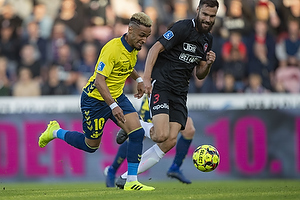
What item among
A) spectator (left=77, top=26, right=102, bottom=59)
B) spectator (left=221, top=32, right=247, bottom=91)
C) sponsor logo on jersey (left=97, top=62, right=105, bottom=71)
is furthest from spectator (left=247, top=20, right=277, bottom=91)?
sponsor logo on jersey (left=97, top=62, right=105, bottom=71)

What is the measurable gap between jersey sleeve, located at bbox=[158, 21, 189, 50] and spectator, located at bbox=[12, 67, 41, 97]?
5.13m

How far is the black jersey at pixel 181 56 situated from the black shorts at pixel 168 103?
0.06 meters

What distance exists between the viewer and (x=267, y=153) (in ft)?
39.2

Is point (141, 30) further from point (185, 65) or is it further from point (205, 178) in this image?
point (205, 178)

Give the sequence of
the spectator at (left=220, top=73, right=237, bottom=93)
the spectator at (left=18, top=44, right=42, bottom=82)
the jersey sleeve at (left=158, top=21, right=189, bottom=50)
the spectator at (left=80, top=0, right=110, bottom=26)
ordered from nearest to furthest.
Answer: the jersey sleeve at (left=158, top=21, right=189, bottom=50) < the spectator at (left=220, top=73, right=237, bottom=93) < the spectator at (left=18, top=44, right=42, bottom=82) < the spectator at (left=80, top=0, right=110, bottom=26)

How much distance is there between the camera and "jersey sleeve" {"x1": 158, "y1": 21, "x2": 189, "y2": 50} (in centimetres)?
816

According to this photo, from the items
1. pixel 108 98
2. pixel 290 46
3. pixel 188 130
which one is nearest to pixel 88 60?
pixel 188 130

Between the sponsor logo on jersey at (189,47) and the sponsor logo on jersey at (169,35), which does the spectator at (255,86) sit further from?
the sponsor logo on jersey at (169,35)

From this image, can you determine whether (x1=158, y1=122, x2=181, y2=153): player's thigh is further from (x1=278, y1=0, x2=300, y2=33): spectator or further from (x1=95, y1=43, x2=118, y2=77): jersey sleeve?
(x1=278, y1=0, x2=300, y2=33): spectator

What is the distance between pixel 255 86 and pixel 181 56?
4566mm

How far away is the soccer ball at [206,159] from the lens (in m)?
8.09

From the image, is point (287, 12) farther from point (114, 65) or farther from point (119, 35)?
point (114, 65)

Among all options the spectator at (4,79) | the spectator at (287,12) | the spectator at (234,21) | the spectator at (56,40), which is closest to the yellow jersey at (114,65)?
the spectator at (4,79)

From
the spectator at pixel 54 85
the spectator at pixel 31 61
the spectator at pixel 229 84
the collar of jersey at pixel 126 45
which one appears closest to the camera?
the collar of jersey at pixel 126 45
